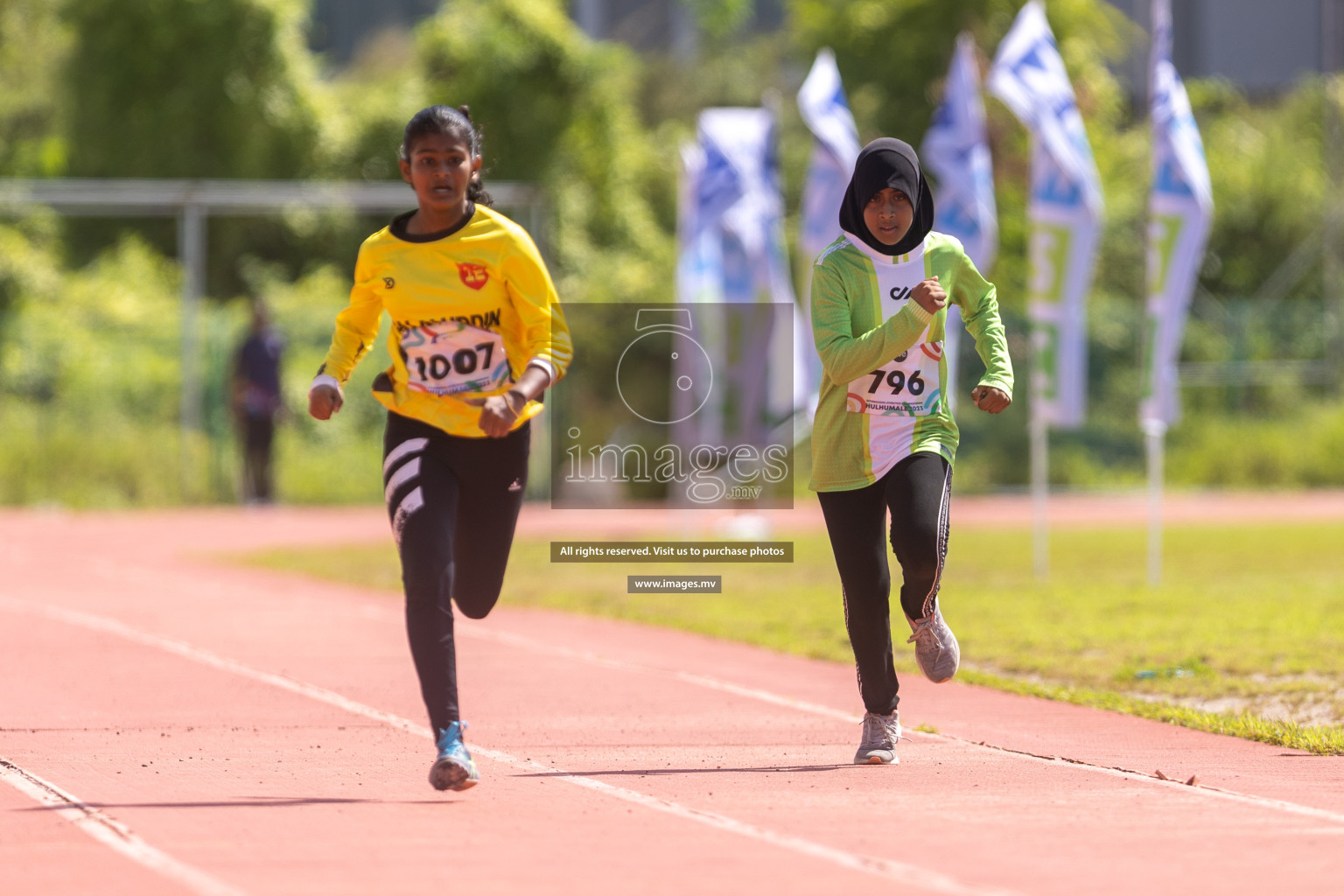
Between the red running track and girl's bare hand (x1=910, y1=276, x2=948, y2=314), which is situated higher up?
girl's bare hand (x1=910, y1=276, x2=948, y2=314)

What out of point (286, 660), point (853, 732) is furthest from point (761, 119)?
point (853, 732)

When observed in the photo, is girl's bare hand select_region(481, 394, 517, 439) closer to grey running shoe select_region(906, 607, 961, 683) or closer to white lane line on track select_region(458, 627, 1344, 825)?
grey running shoe select_region(906, 607, 961, 683)

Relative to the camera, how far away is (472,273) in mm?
6691

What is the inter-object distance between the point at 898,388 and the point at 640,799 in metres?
1.77

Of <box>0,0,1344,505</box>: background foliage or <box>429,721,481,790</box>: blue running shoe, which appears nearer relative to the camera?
<box>429,721,481,790</box>: blue running shoe

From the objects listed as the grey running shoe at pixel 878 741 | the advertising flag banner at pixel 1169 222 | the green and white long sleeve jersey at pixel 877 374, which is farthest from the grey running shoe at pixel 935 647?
the advertising flag banner at pixel 1169 222

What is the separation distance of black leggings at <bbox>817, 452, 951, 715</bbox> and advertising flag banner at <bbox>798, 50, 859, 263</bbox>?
36.6 ft

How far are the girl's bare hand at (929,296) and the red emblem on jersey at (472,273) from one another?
4.77 ft

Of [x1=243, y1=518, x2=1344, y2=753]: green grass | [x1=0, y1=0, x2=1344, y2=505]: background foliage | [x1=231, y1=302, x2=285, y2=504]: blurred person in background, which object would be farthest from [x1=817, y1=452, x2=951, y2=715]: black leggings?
[x1=0, y1=0, x2=1344, y2=505]: background foliage

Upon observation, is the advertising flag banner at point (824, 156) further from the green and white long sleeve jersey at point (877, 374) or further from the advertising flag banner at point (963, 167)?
the green and white long sleeve jersey at point (877, 374)

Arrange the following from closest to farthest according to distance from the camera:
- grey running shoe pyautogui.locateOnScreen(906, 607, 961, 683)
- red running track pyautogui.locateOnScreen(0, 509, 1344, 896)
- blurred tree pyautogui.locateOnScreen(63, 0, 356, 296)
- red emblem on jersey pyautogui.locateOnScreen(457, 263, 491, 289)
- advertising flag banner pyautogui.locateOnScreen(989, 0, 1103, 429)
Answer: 1. red running track pyautogui.locateOnScreen(0, 509, 1344, 896)
2. red emblem on jersey pyautogui.locateOnScreen(457, 263, 491, 289)
3. grey running shoe pyautogui.locateOnScreen(906, 607, 961, 683)
4. advertising flag banner pyautogui.locateOnScreen(989, 0, 1103, 429)
5. blurred tree pyautogui.locateOnScreen(63, 0, 356, 296)

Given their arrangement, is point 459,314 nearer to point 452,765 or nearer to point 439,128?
point 439,128

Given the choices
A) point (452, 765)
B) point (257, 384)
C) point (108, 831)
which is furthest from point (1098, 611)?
point (257, 384)

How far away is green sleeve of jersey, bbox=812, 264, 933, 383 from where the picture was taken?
6887 mm
